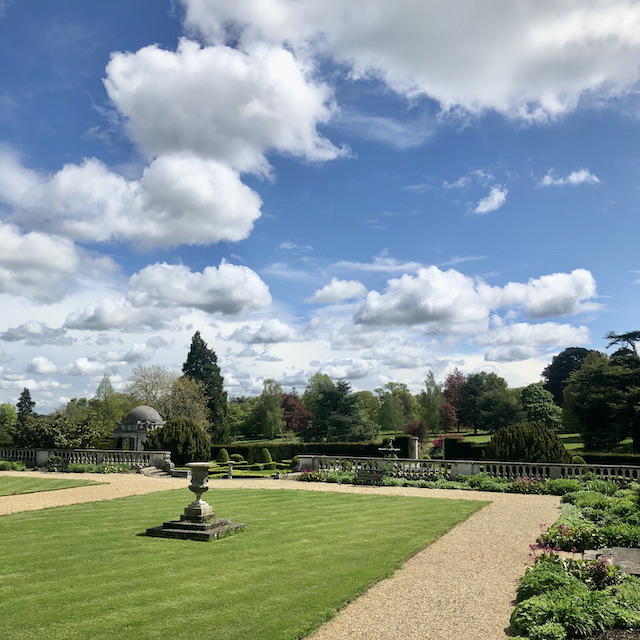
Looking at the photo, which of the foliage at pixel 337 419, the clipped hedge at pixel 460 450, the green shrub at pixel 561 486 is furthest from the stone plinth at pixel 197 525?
the foliage at pixel 337 419

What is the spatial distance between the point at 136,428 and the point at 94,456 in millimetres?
6429

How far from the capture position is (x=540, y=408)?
6053 centimetres

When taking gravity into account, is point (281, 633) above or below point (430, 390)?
below

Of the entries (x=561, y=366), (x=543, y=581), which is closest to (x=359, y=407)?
(x=561, y=366)

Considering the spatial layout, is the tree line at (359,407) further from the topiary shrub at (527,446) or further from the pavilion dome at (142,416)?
the topiary shrub at (527,446)

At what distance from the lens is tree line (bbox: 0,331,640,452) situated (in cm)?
4388

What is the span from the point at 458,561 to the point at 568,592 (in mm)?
3892

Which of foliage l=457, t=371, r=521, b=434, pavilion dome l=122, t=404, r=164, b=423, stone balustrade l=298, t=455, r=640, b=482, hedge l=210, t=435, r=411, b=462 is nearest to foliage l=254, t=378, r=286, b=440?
foliage l=457, t=371, r=521, b=434

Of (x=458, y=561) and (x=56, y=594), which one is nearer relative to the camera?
(x=56, y=594)

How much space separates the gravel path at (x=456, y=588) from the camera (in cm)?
690

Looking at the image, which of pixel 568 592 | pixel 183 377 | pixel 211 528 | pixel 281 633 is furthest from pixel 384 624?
pixel 183 377

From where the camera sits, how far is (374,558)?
1034 cm

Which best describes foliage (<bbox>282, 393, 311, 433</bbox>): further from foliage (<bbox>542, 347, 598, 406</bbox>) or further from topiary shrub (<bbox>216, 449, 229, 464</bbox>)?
topiary shrub (<bbox>216, 449, 229, 464</bbox>)

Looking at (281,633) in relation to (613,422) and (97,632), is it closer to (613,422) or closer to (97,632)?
(97,632)
